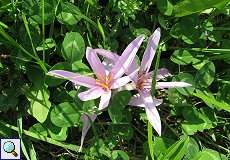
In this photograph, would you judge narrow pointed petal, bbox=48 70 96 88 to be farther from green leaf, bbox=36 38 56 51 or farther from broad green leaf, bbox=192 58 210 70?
broad green leaf, bbox=192 58 210 70

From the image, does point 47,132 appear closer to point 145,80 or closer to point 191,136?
Result: point 145,80

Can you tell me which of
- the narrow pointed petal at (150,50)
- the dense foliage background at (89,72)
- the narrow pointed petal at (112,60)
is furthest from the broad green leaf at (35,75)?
the narrow pointed petal at (150,50)

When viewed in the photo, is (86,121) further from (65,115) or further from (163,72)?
(163,72)

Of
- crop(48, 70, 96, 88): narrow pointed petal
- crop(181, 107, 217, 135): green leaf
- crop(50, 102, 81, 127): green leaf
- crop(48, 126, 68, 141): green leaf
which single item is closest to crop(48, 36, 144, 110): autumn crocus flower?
crop(48, 70, 96, 88): narrow pointed petal

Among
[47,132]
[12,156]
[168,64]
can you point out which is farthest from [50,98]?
[168,64]

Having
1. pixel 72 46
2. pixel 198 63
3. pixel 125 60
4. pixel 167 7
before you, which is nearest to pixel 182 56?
pixel 198 63
